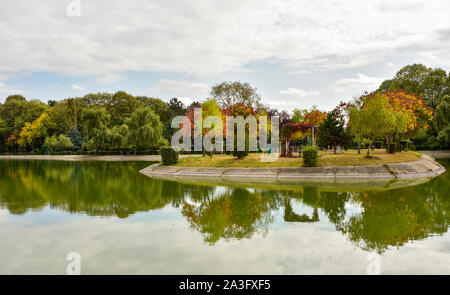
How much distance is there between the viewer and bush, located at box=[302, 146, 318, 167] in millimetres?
24938

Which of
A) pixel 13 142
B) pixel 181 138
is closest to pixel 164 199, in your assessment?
pixel 181 138

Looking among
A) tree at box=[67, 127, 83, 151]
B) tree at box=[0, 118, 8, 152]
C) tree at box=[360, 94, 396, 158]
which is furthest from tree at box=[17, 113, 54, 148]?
tree at box=[360, 94, 396, 158]

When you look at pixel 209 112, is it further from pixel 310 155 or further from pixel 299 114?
pixel 299 114

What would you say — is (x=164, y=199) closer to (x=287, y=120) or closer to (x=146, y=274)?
(x=146, y=274)

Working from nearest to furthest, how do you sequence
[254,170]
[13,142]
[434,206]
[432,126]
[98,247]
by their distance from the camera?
[98,247]
[434,206]
[254,170]
[432,126]
[13,142]

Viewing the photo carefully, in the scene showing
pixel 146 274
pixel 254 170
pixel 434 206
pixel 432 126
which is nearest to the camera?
pixel 146 274

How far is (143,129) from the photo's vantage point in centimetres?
5334

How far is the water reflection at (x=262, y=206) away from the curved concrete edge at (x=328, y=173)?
3.61 metres

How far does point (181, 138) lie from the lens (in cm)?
A: 5916

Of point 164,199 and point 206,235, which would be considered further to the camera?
point 164,199

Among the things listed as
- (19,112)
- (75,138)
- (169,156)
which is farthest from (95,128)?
(19,112)

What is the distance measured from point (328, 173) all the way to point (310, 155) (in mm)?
1907
